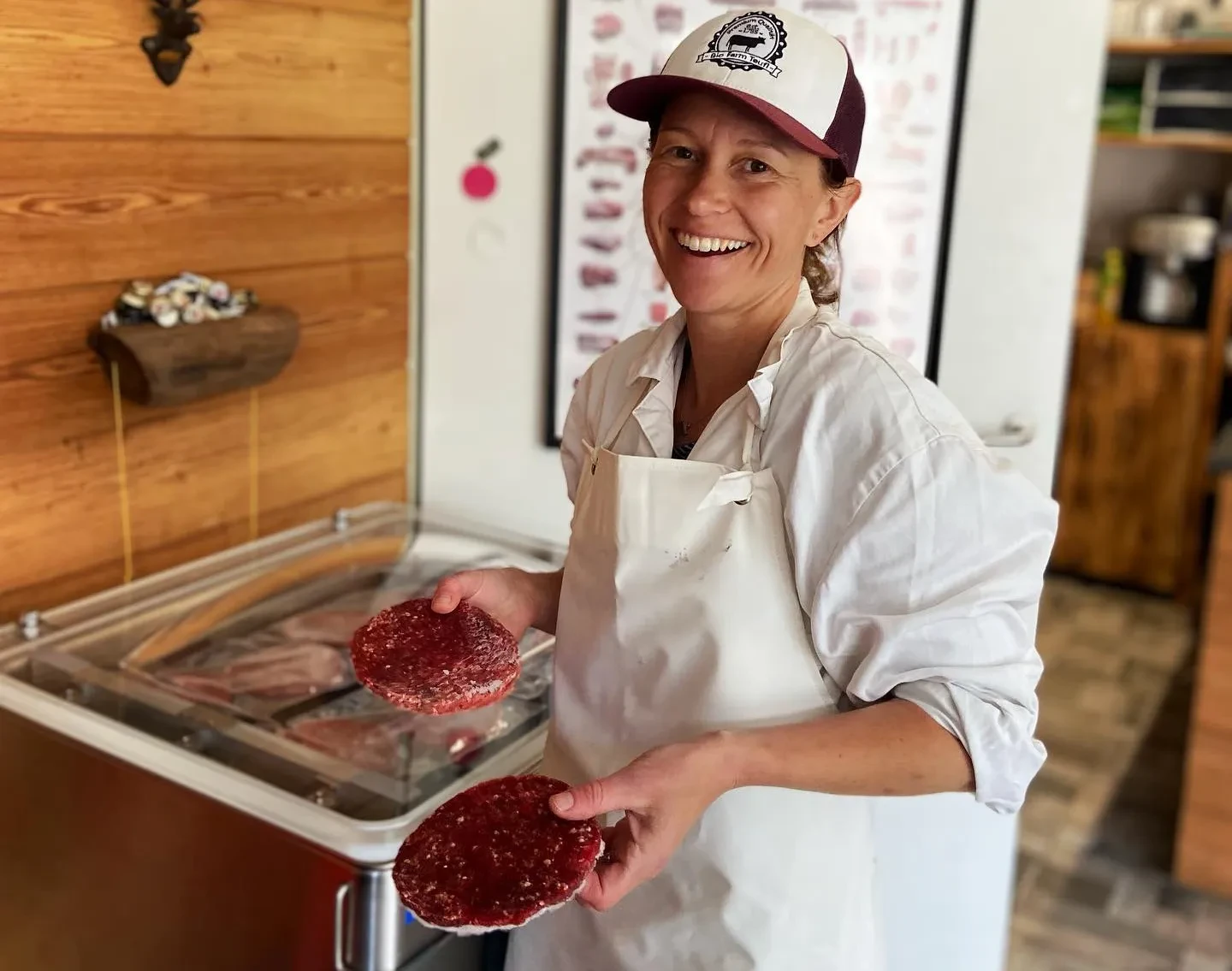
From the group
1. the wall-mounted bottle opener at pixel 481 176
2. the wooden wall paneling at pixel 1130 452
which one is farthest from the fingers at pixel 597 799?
the wooden wall paneling at pixel 1130 452

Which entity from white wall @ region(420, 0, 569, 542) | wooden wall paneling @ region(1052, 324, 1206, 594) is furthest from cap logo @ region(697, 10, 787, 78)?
wooden wall paneling @ region(1052, 324, 1206, 594)

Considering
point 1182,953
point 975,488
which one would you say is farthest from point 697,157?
point 1182,953

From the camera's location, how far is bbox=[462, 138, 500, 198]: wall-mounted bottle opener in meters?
2.00

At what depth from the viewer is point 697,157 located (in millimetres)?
973

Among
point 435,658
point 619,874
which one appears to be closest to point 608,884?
point 619,874

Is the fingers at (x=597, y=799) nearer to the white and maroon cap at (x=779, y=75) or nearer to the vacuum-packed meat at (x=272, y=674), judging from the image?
the white and maroon cap at (x=779, y=75)

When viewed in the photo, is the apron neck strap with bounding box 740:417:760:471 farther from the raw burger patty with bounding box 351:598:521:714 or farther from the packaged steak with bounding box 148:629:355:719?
Result: the packaged steak with bounding box 148:629:355:719

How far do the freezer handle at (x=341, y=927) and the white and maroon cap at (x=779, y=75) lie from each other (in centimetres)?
79

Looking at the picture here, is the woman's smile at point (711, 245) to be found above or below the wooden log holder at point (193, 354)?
above

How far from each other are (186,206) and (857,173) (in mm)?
945

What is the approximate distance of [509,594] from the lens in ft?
3.82

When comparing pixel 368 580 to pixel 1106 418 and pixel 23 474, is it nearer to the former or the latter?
pixel 23 474

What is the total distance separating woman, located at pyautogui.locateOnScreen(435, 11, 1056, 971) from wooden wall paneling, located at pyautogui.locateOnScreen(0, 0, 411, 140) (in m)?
0.77

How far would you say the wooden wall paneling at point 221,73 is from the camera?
137 cm
